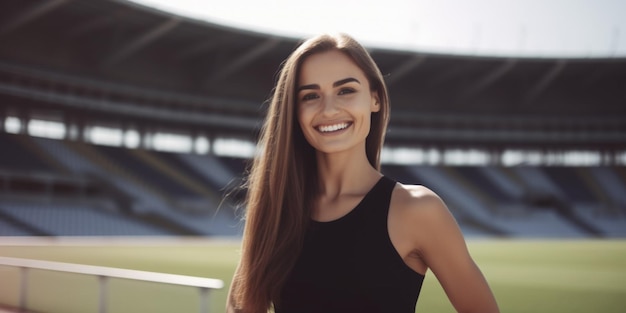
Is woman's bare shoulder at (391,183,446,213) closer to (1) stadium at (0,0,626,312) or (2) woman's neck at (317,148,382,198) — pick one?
(2) woman's neck at (317,148,382,198)

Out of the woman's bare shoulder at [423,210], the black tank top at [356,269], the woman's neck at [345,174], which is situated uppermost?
the woman's neck at [345,174]

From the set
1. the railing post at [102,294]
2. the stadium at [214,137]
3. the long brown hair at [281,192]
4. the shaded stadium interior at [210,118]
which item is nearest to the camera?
the long brown hair at [281,192]

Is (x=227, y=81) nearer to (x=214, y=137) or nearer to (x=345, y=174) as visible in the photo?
(x=214, y=137)

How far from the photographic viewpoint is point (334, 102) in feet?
5.48

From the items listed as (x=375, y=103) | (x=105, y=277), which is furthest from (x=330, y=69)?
(x=105, y=277)

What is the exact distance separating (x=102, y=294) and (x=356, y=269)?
5142 millimetres

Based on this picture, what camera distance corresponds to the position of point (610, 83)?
41.8 m

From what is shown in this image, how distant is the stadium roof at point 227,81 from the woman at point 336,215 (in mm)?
26663

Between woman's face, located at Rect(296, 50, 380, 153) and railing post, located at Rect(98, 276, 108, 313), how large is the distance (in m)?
4.91

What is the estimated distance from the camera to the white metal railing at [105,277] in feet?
15.4

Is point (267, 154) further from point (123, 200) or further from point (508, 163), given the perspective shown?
point (508, 163)

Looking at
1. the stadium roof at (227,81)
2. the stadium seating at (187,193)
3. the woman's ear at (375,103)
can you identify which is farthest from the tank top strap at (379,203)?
the stadium roof at (227,81)


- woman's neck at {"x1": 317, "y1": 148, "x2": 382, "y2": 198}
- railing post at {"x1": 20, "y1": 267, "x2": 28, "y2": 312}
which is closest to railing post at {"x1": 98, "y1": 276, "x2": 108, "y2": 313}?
railing post at {"x1": 20, "y1": 267, "x2": 28, "y2": 312}

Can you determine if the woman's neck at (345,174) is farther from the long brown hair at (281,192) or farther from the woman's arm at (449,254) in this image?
the woman's arm at (449,254)
